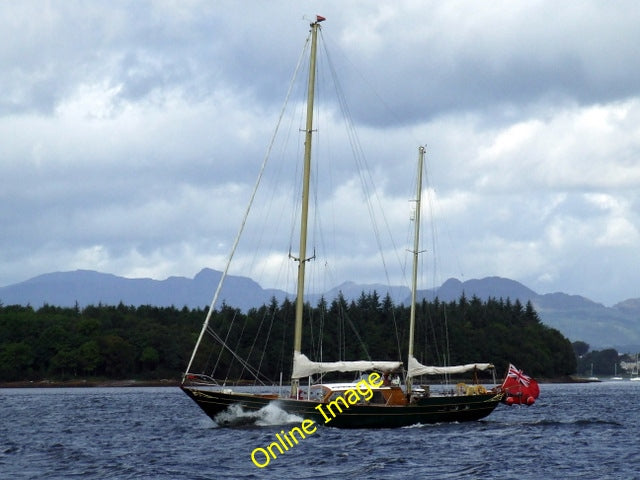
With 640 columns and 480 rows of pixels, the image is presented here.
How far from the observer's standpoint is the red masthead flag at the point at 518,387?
295 ft

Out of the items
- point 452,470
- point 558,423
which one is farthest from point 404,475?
point 558,423

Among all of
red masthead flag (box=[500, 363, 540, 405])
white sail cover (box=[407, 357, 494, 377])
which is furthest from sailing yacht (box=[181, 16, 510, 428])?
red masthead flag (box=[500, 363, 540, 405])

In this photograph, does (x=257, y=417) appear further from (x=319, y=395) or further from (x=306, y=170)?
(x=306, y=170)

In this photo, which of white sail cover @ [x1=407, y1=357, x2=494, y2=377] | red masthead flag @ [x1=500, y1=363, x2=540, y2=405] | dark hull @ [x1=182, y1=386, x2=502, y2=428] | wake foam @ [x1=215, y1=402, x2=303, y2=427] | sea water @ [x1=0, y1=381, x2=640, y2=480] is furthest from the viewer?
red masthead flag @ [x1=500, y1=363, x2=540, y2=405]

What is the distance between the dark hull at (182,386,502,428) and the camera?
66.8 meters

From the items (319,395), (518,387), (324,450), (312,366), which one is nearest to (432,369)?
(319,395)

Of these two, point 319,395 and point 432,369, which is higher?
point 432,369

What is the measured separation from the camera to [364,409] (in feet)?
227

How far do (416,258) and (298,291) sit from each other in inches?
886

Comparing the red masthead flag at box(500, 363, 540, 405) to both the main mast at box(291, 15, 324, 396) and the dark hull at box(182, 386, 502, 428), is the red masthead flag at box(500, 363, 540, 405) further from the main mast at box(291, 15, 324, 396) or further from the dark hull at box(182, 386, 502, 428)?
the main mast at box(291, 15, 324, 396)

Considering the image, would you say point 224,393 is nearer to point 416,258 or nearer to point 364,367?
point 364,367

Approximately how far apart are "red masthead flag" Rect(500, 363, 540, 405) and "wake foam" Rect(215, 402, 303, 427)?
27.0 metres

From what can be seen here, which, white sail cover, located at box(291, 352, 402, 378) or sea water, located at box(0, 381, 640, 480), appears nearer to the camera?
sea water, located at box(0, 381, 640, 480)

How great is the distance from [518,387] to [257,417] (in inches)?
1298
